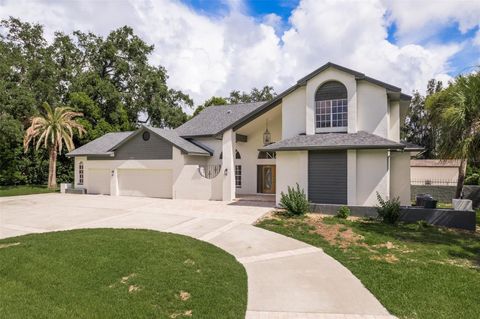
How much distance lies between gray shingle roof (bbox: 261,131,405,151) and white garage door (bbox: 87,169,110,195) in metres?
14.4

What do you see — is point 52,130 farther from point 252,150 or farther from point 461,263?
point 461,263

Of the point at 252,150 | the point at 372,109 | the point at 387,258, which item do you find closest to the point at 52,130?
the point at 252,150

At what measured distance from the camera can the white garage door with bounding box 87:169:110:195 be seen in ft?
78.1

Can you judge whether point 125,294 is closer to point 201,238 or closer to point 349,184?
point 201,238

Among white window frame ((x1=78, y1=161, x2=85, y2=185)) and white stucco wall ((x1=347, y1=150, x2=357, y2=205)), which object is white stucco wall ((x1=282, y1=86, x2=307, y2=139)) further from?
white window frame ((x1=78, y1=161, x2=85, y2=185))

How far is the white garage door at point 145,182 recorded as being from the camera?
69.6ft

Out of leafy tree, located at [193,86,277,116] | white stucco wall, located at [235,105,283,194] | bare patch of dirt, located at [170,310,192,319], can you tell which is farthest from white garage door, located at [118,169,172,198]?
leafy tree, located at [193,86,277,116]

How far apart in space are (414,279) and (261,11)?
14764 millimetres

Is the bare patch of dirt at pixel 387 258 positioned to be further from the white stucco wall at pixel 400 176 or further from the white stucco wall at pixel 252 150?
the white stucco wall at pixel 252 150

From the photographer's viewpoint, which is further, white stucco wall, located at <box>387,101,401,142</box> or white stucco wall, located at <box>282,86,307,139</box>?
white stucco wall, located at <box>282,86,307,139</box>

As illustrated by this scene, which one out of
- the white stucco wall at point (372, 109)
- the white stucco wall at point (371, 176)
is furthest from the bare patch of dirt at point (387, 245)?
the white stucco wall at point (372, 109)

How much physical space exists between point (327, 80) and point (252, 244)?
10.5 meters

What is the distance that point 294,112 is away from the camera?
17.2 meters

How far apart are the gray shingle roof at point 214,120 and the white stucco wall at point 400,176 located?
10490 mm
